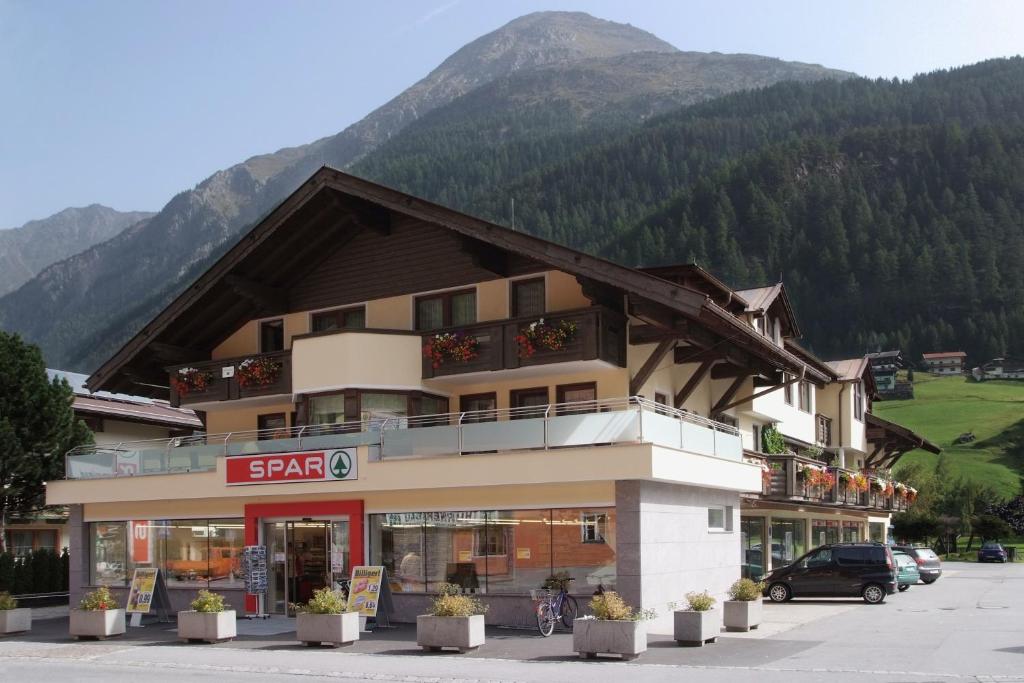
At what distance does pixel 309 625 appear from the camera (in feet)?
72.7

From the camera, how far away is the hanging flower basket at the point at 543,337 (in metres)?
25.7

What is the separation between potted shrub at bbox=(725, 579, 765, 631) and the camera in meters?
24.1

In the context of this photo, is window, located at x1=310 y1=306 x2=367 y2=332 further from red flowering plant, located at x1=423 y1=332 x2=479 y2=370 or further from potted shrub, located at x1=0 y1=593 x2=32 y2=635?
potted shrub, located at x1=0 y1=593 x2=32 y2=635

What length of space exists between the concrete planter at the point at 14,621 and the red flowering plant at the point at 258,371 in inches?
291

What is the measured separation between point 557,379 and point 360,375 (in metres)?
4.56

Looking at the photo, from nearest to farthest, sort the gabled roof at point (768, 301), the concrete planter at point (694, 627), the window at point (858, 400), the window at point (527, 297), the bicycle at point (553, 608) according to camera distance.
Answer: the concrete planter at point (694, 627) → the bicycle at point (553, 608) → the window at point (527, 297) → the gabled roof at point (768, 301) → the window at point (858, 400)

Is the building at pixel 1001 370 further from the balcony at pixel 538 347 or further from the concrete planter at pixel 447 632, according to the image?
the concrete planter at pixel 447 632

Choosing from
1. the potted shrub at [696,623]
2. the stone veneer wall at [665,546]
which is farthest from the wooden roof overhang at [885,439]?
the potted shrub at [696,623]

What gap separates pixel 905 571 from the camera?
40.9 meters

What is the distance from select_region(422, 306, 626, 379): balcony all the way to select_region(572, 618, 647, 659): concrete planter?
23.2 feet

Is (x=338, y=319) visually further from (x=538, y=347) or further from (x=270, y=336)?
(x=538, y=347)

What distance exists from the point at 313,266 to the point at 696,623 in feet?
48.6

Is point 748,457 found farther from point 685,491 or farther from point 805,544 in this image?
point 805,544

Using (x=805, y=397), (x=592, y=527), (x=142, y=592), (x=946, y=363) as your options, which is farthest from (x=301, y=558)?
(x=946, y=363)
